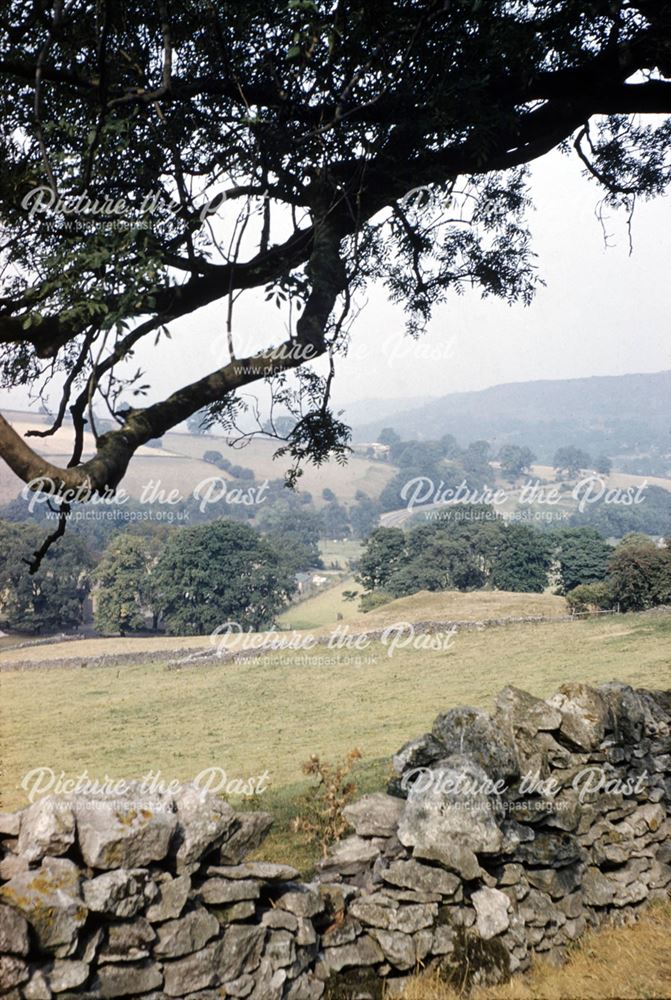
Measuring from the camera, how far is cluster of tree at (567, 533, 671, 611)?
3212 cm

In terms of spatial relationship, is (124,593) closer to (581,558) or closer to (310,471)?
(581,558)

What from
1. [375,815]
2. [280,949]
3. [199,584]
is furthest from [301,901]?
[199,584]

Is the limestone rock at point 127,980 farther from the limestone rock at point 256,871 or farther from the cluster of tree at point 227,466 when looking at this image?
the cluster of tree at point 227,466

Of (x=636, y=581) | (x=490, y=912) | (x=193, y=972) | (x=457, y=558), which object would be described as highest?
(x=193, y=972)

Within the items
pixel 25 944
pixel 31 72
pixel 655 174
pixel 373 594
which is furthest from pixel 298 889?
pixel 373 594

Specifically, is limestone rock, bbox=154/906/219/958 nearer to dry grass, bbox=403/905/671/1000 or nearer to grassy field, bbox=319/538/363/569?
dry grass, bbox=403/905/671/1000

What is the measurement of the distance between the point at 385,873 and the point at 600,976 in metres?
2.43

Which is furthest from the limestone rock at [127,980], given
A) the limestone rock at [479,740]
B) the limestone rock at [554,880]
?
the limestone rock at [554,880]

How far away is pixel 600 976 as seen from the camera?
713 cm

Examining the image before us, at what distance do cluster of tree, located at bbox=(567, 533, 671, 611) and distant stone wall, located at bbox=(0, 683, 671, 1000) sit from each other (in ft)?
79.1

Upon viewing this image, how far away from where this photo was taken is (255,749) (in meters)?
18.9

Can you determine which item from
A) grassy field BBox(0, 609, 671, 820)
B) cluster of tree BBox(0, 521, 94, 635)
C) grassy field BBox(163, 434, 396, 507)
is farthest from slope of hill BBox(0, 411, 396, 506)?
grassy field BBox(0, 609, 671, 820)

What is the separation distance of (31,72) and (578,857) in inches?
373

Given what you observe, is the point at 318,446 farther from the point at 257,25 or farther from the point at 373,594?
the point at 373,594
